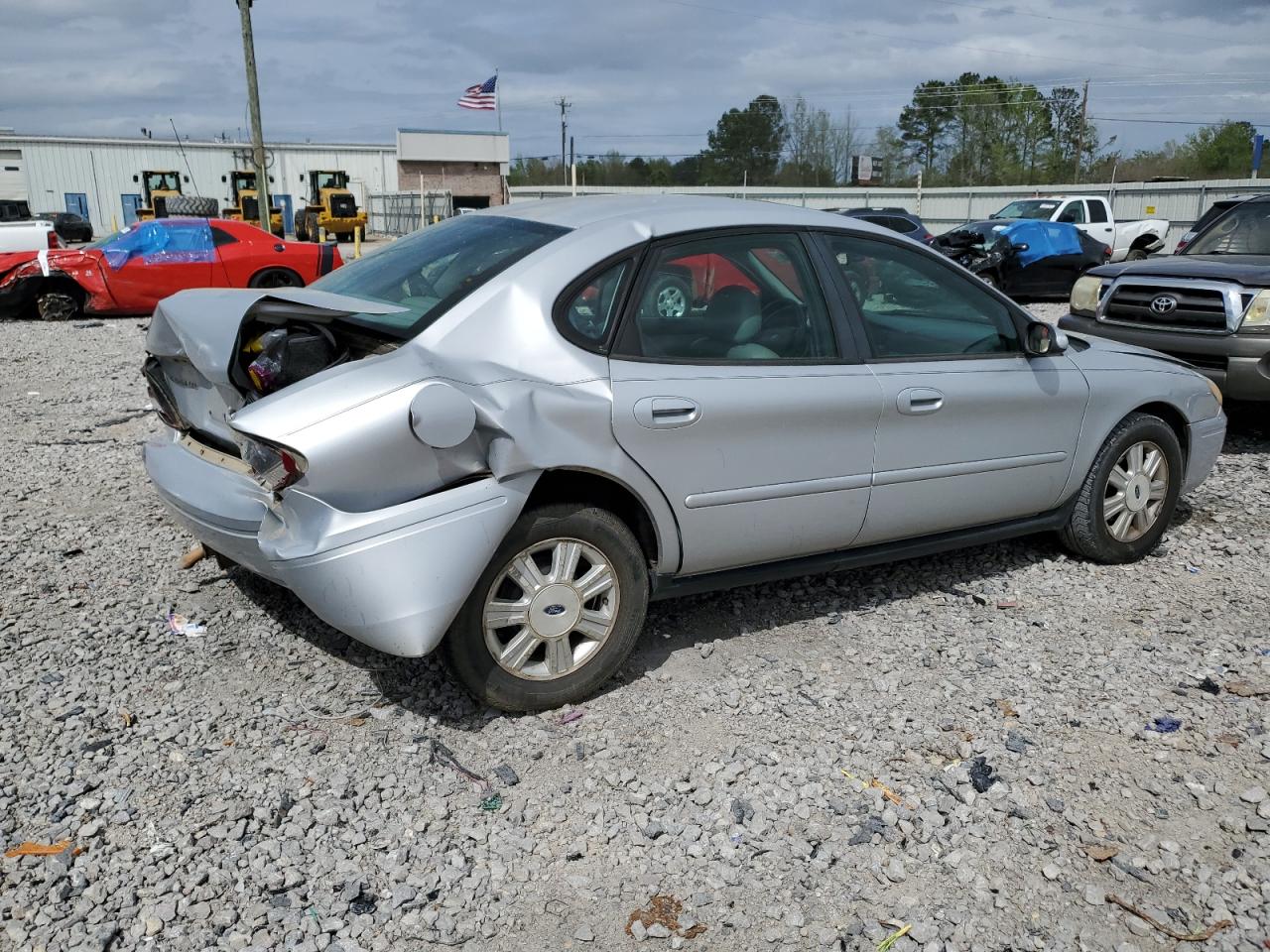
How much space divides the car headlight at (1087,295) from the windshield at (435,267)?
229 inches

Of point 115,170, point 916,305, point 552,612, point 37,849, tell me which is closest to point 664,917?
point 552,612

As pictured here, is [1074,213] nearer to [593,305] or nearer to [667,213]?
[667,213]

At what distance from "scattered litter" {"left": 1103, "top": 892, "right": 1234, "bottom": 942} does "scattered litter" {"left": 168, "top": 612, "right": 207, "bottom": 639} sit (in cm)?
329

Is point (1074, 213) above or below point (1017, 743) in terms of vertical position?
above

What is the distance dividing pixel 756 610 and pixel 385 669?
61.9 inches

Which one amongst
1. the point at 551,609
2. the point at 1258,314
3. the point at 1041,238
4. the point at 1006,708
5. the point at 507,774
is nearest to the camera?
the point at 507,774

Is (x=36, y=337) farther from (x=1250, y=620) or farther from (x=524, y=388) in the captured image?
(x=1250, y=620)

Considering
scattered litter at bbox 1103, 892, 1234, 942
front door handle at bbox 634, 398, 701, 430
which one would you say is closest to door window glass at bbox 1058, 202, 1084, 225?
front door handle at bbox 634, 398, 701, 430

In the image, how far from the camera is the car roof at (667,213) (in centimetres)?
380

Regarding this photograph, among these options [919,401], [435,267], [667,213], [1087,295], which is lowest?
[1087,295]

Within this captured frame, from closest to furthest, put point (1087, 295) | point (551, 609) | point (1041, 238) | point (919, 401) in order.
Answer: point (551, 609) → point (919, 401) → point (1087, 295) → point (1041, 238)

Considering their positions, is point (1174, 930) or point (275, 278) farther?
point (275, 278)

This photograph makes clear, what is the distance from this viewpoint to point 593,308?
353 centimetres

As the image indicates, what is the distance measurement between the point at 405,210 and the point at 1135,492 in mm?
44119
